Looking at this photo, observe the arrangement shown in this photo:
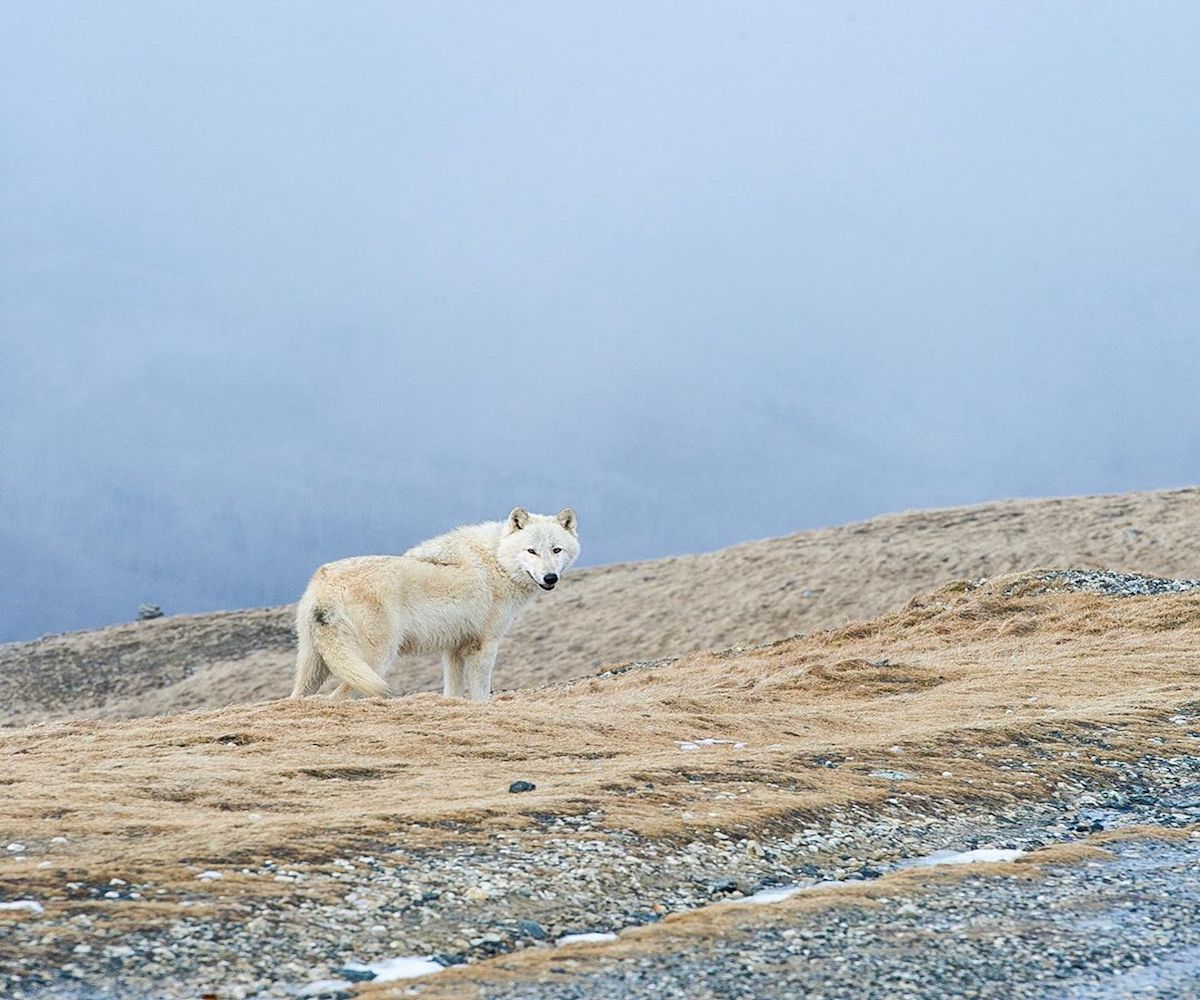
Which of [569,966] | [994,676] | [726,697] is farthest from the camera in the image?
[994,676]

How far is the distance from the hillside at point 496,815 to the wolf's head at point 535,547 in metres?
1.88

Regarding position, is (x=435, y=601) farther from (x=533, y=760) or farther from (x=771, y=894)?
(x=771, y=894)

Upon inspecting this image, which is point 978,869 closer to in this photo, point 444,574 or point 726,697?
point 726,697

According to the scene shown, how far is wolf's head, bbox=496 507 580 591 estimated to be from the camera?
1498cm

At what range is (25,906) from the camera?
5.80 metres

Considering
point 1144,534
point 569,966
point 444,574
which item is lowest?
point 569,966

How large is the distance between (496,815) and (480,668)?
23.5 feet

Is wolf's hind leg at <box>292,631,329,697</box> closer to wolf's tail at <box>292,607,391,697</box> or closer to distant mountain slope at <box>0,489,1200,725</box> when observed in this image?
wolf's tail at <box>292,607,391,697</box>

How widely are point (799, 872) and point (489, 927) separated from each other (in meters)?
2.15

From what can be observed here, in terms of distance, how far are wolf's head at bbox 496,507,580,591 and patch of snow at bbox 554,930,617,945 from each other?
8485 mm

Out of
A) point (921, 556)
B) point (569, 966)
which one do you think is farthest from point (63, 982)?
point (921, 556)

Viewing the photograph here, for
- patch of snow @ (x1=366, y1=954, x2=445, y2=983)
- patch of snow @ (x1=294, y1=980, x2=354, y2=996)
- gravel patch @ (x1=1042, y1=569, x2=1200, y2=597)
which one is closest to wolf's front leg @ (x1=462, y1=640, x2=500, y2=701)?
patch of snow @ (x1=366, y1=954, x2=445, y2=983)

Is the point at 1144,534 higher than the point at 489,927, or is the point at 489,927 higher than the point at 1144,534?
the point at 1144,534

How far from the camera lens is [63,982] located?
17.0ft
